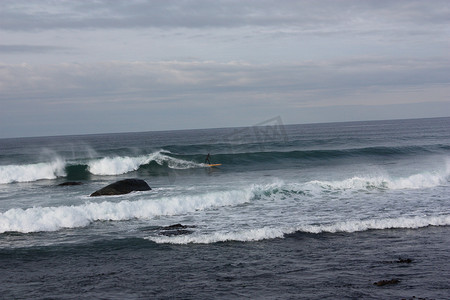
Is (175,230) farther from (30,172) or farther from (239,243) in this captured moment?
(30,172)

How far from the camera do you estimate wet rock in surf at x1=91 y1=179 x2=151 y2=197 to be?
2217cm

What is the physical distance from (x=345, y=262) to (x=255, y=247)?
8.96 feet

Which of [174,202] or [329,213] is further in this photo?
[174,202]

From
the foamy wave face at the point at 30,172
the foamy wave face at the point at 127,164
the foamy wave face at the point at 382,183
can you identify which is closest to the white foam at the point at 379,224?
the foamy wave face at the point at 382,183

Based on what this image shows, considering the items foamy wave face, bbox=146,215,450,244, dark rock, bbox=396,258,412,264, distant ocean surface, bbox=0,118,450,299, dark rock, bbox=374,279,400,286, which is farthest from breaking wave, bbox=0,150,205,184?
dark rock, bbox=374,279,400,286

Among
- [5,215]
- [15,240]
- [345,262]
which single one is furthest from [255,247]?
[5,215]

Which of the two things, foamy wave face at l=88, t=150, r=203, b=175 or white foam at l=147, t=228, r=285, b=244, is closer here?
white foam at l=147, t=228, r=285, b=244

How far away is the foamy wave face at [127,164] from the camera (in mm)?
38500

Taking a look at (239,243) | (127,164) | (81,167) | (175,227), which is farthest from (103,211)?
(81,167)

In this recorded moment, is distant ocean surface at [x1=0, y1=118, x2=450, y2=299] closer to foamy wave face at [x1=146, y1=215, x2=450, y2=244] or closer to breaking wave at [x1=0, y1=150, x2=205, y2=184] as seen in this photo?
foamy wave face at [x1=146, y1=215, x2=450, y2=244]

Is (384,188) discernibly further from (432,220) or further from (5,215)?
(5,215)

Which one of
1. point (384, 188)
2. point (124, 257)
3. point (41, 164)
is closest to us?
point (124, 257)

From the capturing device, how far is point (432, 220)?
14.3m

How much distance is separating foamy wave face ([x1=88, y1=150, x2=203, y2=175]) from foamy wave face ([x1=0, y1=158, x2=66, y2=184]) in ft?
9.76
